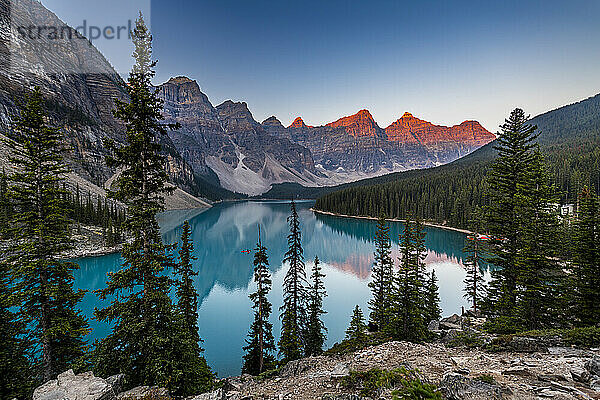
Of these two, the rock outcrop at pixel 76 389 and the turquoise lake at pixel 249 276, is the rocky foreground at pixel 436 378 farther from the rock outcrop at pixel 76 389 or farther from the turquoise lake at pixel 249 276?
the turquoise lake at pixel 249 276

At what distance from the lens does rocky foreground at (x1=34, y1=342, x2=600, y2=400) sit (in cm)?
537

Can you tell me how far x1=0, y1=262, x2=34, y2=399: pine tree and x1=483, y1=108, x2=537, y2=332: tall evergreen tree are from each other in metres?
21.2

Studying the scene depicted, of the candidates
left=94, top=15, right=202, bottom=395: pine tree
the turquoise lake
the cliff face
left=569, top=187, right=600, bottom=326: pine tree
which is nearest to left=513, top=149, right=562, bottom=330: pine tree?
left=569, top=187, right=600, bottom=326: pine tree

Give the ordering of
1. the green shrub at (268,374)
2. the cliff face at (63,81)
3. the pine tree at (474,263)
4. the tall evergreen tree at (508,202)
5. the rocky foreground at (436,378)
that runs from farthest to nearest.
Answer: the cliff face at (63,81) < the pine tree at (474,263) < the tall evergreen tree at (508,202) < the green shrub at (268,374) < the rocky foreground at (436,378)

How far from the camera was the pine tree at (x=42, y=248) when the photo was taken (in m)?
10.1

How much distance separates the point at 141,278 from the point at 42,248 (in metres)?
4.67

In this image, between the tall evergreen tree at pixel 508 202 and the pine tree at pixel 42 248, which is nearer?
the pine tree at pixel 42 248

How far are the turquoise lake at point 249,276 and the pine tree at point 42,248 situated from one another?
2401mm

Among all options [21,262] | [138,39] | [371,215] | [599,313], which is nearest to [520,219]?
[599,313]

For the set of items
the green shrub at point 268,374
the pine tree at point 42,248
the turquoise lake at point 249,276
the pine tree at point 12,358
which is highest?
the pine tree at point 42,248

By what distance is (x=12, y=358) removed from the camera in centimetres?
970

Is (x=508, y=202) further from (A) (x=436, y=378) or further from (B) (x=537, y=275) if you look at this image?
(A) (x=436, y=378)

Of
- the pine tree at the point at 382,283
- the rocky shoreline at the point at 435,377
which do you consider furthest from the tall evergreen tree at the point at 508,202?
the pine tree at the point at 382,283

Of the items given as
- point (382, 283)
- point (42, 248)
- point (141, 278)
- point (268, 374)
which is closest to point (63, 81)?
point (42, 248)
